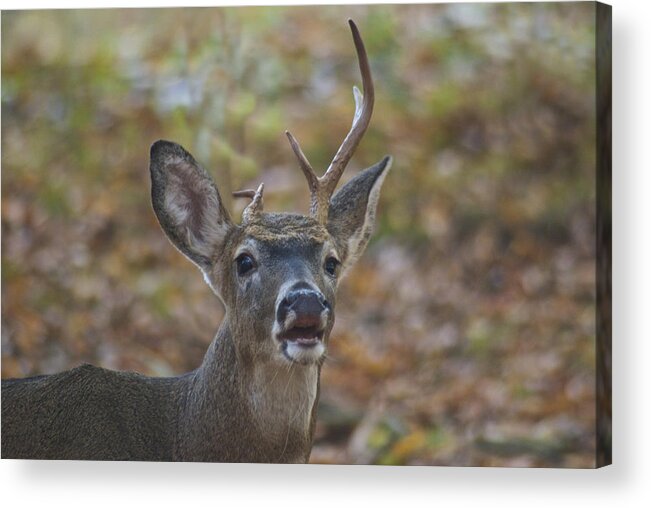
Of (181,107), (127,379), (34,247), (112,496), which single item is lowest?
(112,496)

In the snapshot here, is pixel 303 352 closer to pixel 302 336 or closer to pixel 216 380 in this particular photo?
pixel 302 336

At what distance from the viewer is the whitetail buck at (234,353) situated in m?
6.33

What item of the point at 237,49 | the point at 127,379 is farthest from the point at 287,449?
the point at 237,49

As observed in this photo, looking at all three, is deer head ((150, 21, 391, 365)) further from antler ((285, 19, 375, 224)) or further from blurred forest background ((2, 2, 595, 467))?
blurred forest background ((2, 2, 595, 467))

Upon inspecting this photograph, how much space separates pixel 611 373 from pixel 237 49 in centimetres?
219

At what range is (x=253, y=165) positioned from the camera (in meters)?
7.01

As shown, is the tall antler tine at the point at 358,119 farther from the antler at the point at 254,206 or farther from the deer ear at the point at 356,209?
the antler at the point at 254,206

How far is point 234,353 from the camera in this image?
6.50 metres

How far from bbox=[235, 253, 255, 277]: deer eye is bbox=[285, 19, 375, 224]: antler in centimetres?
39

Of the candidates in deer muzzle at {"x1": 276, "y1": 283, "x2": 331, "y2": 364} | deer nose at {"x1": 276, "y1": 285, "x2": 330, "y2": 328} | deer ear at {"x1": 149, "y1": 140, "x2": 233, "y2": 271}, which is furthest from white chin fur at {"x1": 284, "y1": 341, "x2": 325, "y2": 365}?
deer ear at {"x1": 149, "y1": 140, "x2": 233, "y2": 271}

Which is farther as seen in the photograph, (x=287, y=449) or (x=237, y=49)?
(x=237, y=49)

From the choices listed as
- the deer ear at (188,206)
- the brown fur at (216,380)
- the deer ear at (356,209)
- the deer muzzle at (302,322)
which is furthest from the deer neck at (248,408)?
the deer ear at (356,209)

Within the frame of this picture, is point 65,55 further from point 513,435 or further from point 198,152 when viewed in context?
point 513,435

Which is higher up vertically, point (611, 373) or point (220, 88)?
point (220, 88)
